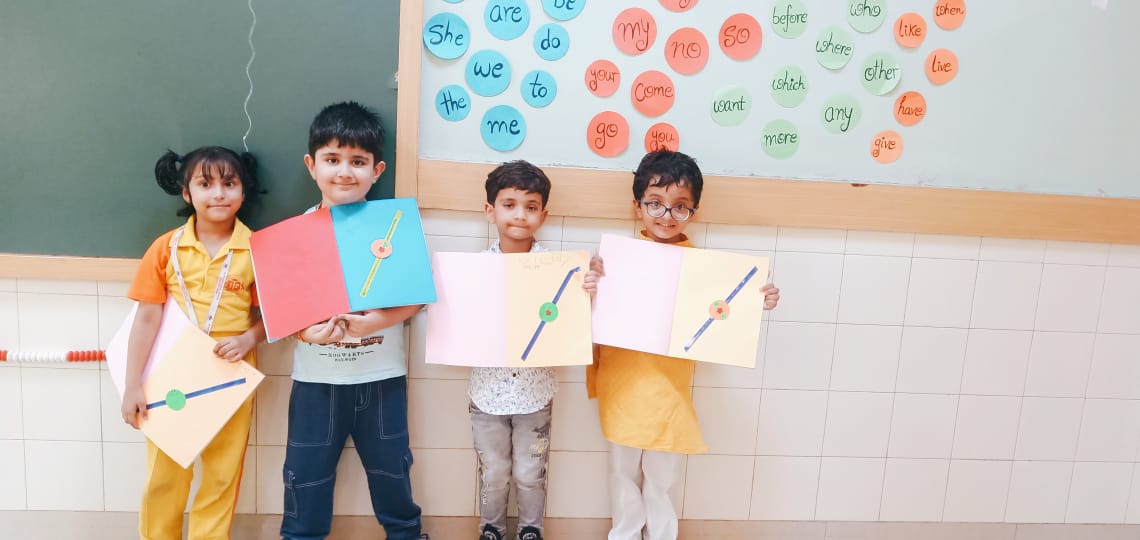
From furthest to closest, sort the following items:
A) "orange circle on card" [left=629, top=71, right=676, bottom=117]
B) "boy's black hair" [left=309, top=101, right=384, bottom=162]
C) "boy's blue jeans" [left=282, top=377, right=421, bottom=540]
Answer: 1. "orange circle on card" [left=629, top=71, right=676, bottom=117]
2. "boy's blue jeans" [left=282, top=377, right=421, bottom=540]
3. "boy's black hair" [left=309, top=101, right=384, bottom=162]

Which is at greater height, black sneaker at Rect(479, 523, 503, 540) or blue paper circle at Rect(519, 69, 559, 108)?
blue paper circle at Rect(519, 69, 559, 108)

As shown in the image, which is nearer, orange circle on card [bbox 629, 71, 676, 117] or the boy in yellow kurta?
the boy in yellow kurta

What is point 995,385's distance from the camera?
2.01 metres

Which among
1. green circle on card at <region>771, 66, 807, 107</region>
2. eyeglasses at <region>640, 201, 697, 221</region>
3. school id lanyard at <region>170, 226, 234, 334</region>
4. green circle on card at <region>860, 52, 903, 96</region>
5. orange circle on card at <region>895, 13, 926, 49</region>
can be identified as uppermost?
orange circle on card at <region>895, 13, 926, 49</region>

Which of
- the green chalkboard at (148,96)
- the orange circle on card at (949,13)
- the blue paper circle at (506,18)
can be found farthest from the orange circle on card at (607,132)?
the orange circle on card at (949,13)

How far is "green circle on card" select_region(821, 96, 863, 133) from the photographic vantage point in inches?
71.6

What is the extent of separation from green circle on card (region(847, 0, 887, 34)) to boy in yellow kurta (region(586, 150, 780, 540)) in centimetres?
67

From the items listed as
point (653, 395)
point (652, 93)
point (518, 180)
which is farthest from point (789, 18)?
point (653, 395)

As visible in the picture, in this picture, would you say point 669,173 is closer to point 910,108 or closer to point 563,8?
point 563,8

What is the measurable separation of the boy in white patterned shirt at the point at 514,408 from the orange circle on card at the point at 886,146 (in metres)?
0.99

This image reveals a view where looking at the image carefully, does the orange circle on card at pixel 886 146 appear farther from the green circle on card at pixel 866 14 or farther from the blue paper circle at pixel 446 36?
the blue paper circle at pixel 446 36

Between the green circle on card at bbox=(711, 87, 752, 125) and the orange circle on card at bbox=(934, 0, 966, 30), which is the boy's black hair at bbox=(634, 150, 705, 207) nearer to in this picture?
the green circle on card at bbox=(711, 87, 752, 125)

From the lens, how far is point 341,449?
5.69ft

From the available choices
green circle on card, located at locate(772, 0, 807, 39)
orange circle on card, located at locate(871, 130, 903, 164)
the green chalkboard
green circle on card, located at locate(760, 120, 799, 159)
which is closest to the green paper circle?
the green chalkboard
